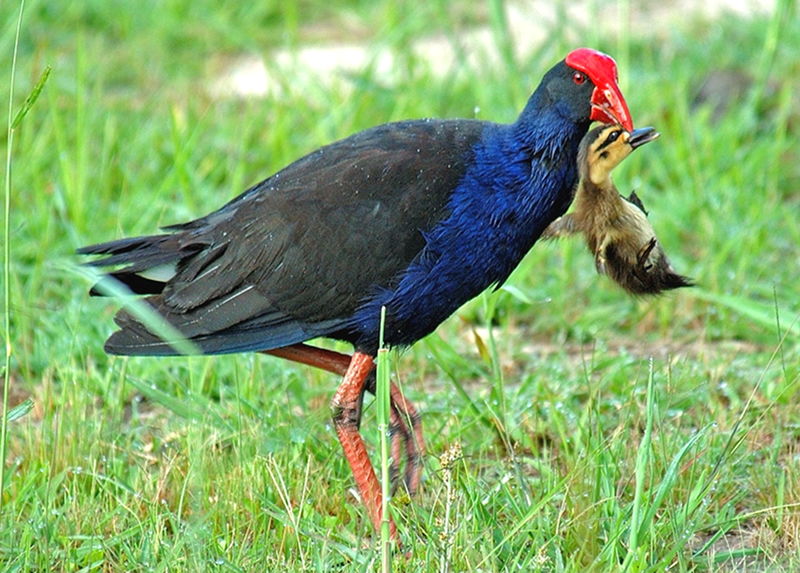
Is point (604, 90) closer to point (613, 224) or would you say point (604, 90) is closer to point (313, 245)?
point (613, 224)

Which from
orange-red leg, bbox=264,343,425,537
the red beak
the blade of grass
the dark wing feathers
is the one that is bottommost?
orange-red leg, bbox=264,343,425,537

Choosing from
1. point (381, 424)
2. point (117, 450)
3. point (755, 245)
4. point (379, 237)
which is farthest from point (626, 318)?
point (381, 424)

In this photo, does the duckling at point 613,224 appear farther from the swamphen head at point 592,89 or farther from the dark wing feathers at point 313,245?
the dark wing feathers at point 313,245

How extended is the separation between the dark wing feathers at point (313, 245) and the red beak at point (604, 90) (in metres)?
0.30

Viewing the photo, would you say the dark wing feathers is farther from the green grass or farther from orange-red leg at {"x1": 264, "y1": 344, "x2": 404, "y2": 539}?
the green grass

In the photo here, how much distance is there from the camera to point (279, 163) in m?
4.80

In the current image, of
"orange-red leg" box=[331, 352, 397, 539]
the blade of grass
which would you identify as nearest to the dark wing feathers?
"orange-red leg" box=[331, 352, 397, 539]

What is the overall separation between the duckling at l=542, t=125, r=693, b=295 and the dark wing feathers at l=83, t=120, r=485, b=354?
0.30 metres

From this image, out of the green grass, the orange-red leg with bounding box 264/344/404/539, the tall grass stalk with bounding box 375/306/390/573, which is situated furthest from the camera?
the orange-red leg with bounding box 264/344/404/539

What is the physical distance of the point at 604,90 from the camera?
293cm

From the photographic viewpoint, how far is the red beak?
291 cm

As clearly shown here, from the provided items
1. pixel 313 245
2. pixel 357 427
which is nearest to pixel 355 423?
pixel 357 427

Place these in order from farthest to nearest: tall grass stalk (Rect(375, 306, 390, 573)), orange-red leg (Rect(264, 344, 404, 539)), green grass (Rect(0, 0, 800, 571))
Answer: orange-red leg (Rect(264, 344, 404, 539)) < green grass (Rect(0, 0, 800, 571)) < tall grass stalk (Rect(375, 306, 390, 573))

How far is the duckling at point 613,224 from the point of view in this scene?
297 cm
